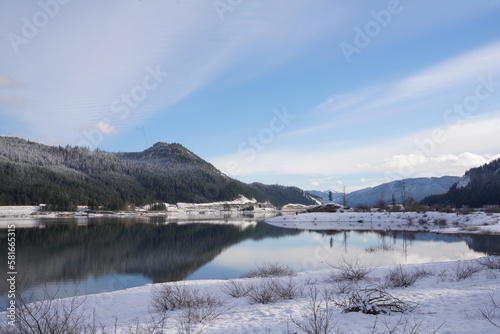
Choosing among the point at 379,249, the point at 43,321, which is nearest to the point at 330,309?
the point at 43,321

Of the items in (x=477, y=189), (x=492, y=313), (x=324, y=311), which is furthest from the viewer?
(x=477, y=189)

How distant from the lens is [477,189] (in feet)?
450

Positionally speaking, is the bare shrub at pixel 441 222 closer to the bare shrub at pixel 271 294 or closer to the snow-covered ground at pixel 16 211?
the bare shrub at pixel 271 294

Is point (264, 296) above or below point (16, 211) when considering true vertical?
below

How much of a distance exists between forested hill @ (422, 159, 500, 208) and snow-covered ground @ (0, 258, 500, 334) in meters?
137

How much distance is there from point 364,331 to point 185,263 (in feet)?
70.3

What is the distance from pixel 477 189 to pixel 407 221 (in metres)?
91.4

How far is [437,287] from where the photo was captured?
14242mm

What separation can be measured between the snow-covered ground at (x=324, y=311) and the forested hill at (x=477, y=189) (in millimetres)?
136777

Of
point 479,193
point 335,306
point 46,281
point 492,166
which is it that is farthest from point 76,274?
point 492,166

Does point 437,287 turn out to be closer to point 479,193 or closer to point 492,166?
point 479,193

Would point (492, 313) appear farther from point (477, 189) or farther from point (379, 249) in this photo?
point (477, 189)

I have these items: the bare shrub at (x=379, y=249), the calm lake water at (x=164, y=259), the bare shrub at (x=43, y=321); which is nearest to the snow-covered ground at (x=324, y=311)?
the bare shrub at (x=43, y=321)

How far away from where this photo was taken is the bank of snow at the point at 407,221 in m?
55.9
